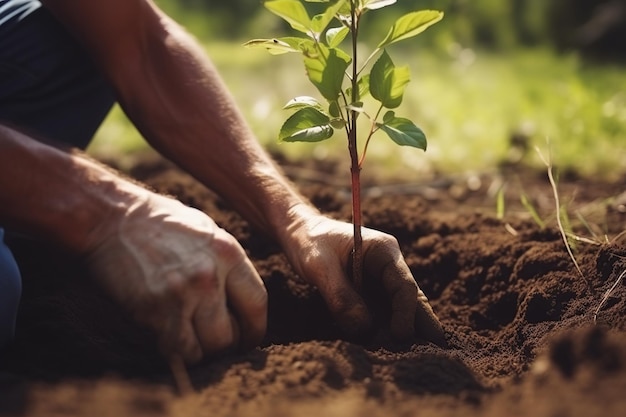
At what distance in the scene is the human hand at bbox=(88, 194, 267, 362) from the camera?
170cm

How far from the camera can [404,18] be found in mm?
1732

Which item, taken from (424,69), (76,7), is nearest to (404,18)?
(76,7)

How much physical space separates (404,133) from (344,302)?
0.41m

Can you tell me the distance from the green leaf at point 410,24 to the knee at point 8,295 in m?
0.92

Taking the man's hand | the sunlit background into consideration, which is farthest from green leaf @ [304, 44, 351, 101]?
the sunlit background

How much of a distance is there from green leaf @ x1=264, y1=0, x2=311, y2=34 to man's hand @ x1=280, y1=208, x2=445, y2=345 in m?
0.52

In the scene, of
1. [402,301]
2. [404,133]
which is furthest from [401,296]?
[404,133]

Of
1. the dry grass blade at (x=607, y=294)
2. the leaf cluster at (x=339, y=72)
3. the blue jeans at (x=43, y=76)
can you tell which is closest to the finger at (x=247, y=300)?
the leaf cluster at (x=339, y=72)

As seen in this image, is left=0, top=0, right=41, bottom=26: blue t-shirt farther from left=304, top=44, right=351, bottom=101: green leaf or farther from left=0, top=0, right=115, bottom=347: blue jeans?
left=304, top=44, right=351, bottom=101: green leaf

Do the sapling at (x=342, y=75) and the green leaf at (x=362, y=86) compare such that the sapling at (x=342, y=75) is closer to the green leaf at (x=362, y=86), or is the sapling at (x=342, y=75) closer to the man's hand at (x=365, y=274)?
the green leaf at (x=362, y=86)

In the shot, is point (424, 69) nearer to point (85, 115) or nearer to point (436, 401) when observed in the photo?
point (85, 115)

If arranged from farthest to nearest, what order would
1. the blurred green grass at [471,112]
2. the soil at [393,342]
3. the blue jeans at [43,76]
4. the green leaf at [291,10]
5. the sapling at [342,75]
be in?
the blurred green grass at [471,112], the blue jeans at [43,76], the sapling at [342,75], the green leaf at [291,10], the soil at [393,342]

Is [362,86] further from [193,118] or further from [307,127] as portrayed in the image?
[193,118]

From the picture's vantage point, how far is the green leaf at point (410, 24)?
1.72 metres
